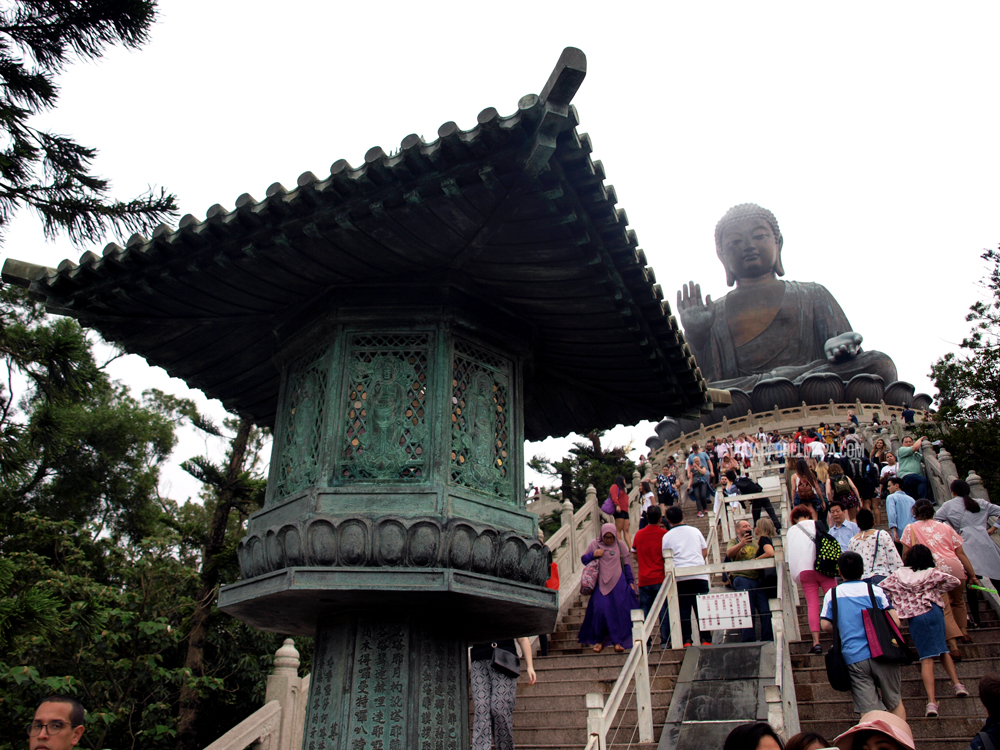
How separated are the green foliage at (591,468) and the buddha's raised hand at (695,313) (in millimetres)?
7409

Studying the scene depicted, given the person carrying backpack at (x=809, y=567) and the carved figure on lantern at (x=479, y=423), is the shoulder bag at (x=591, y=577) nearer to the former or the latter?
the person carrying backpack at (x=809, y=567)

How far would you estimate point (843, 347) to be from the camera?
2672 cm

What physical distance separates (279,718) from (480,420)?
13.9 feet

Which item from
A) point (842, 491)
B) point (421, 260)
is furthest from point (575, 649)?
point (421, 260)

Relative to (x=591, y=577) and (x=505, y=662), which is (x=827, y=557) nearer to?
(x=591, y=577)

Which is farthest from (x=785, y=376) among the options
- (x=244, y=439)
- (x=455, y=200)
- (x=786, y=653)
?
(x=455, y=200)

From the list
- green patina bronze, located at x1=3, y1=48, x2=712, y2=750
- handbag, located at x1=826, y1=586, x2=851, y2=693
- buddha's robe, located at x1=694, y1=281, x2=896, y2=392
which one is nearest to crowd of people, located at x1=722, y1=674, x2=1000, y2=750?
green patina bronze, located at x1=3, y1=48, x2=712, y2=750

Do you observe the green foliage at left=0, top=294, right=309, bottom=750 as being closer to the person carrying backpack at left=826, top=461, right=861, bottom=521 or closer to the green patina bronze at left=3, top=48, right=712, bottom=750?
the green patina bronze at left=3, top=48, right=712, bottom=750

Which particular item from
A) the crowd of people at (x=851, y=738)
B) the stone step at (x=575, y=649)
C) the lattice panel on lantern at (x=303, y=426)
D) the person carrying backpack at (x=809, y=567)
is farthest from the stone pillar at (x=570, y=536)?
the crowd of people at (x=851, y=738)

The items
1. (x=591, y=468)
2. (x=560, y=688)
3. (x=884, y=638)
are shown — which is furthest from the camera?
(x=591, y=468)

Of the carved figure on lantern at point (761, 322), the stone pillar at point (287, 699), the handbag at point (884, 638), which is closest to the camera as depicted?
the handbag at point (884, 638)

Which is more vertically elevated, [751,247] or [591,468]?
[751,247]

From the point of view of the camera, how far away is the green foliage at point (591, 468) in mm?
22297

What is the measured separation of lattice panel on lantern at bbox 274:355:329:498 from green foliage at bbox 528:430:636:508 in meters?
18.0
